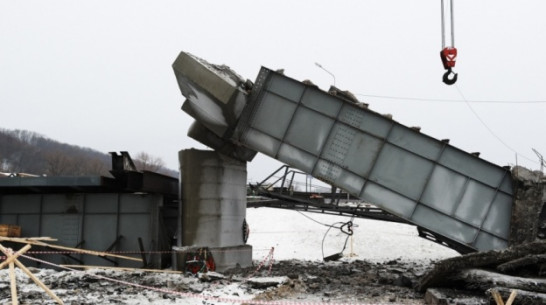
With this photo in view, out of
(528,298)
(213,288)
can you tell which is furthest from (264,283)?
(528,298)

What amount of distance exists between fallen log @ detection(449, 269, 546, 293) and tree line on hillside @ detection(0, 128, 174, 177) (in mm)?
78952

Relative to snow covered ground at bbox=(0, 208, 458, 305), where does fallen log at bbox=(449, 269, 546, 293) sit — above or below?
above

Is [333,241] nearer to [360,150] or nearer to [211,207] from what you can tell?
[211,207]

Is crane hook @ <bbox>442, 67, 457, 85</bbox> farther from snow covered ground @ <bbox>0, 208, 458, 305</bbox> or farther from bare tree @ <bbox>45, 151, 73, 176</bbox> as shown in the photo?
bare tree @ <bbox>45, 151, 73, 176</bbox>

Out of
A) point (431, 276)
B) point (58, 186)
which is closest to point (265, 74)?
point (431, 276)

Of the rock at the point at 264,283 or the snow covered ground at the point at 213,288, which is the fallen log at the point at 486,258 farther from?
the rock at the point at 264,283

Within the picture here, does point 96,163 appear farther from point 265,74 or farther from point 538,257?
point 538,257

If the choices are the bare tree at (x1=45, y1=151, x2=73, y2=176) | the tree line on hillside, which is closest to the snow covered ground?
the tree line on hillside

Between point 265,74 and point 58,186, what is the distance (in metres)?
9.02

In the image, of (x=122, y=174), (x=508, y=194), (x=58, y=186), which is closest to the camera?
(x=508, y=194)

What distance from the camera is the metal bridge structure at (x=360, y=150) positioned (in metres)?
13.7

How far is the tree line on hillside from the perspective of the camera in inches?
4033

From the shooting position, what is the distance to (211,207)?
Answer: 54.3 ft

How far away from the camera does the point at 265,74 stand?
1501cm
